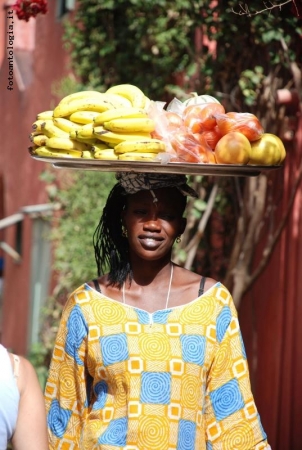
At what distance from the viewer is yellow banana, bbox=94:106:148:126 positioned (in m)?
4.09

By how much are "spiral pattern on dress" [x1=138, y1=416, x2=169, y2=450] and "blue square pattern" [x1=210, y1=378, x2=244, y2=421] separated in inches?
9.9

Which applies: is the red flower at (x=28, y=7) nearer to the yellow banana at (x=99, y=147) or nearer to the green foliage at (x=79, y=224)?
the yellow banana at (x=99, y=147)

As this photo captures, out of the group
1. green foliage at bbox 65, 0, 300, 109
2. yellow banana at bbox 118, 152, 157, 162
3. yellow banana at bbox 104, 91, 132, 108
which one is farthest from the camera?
green foliage at bbox 65, 0, 300, 109

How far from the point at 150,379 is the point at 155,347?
121 mm

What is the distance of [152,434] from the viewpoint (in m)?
4.04

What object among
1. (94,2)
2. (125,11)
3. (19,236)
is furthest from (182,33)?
(19,236)

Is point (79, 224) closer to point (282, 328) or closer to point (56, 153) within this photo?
point (282, 328)

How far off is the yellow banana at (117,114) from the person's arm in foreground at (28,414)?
1187 millimetres

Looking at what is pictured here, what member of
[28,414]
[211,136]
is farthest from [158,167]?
[28,414]

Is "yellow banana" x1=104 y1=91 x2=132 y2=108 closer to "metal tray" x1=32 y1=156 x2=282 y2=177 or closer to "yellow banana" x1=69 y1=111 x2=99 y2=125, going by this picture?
"yellow banana" x1=69 y1=111 x2=99 y2=125

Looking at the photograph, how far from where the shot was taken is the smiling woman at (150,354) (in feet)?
13.4

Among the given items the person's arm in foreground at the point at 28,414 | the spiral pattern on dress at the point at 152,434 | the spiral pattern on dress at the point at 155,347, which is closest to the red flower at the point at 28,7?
the spiral pattern on dress at the point at 155,347

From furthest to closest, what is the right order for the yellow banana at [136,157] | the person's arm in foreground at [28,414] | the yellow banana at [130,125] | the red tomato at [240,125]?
1. the red tomato at [240,125]
2. the yellow banana at [130,125]
3. the yellow banana at [136,157]
4. the person's arm in foreground at [28,414]

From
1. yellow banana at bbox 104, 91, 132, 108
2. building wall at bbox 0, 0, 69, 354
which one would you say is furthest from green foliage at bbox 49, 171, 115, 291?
yellow banana at bbox 104, 91, 132, 108
